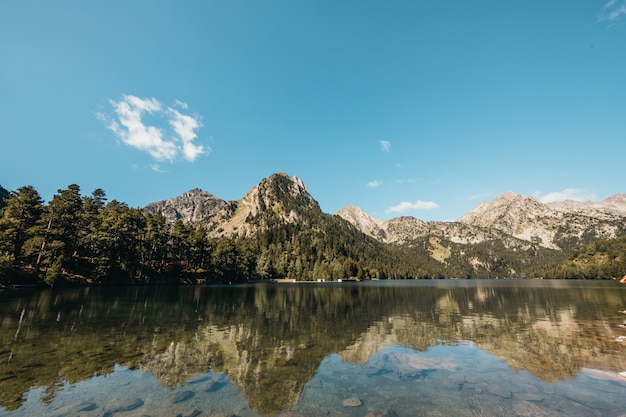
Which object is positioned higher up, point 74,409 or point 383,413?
point 74,409

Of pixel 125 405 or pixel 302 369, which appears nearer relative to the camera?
pixel 125 405

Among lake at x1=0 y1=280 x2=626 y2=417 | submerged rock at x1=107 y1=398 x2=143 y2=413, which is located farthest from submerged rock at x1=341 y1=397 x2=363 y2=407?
submerged rock at x1=107 y1=398 x2=143 y2=413

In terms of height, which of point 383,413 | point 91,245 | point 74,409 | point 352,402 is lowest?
point 352,402

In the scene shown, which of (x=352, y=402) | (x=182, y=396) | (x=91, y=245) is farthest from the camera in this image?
(x=91, y=245)

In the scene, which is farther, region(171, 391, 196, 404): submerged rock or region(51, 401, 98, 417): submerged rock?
region(171, 391, 196, 404): submerged rock

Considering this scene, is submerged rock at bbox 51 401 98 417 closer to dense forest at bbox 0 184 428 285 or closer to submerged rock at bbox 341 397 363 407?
submerged rock at bbox 341 397 363 407

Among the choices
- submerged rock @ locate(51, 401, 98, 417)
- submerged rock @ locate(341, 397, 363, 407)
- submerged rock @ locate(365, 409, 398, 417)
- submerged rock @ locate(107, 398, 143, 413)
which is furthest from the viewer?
submerged rock @ locate(341, 397, 363, 407)

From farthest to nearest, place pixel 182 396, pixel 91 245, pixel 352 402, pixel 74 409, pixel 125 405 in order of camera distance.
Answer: pixel 91 245
pixel 182 396
pixel 352 402
pixel 125 405
pixel 74 409

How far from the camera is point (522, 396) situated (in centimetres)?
1627

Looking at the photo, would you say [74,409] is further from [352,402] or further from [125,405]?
[352,402]

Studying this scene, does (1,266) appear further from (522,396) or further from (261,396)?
(522,396)

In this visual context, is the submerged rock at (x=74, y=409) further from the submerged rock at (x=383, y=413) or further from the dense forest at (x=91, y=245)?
the dense forest at (x=91, y=245)

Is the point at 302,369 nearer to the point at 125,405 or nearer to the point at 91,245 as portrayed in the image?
the point at 125,405

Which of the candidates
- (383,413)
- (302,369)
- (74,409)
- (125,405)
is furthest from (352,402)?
(74,409)
